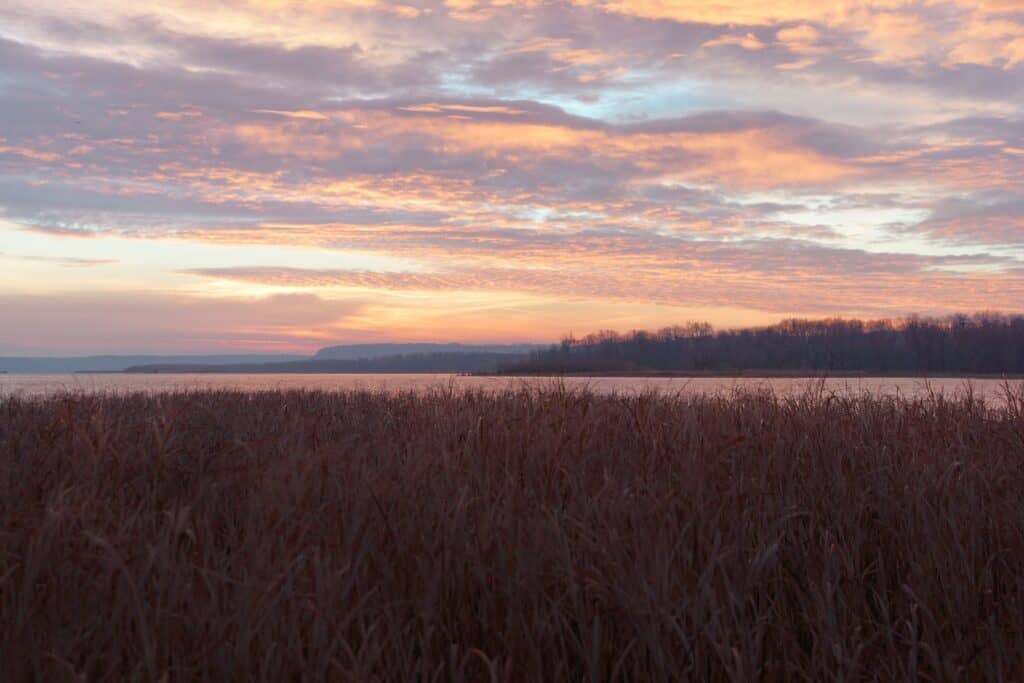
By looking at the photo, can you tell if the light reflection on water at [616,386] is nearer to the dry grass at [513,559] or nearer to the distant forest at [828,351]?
the dry grass at [513,559]

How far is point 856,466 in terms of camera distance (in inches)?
191

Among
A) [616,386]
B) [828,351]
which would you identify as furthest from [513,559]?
[828,351]

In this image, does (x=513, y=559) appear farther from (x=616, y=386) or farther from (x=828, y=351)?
(x=828, y=351)

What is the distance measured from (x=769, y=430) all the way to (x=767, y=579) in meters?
2.31

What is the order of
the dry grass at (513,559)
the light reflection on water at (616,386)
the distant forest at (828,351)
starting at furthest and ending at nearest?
the distant forest at (828,351) < the light reflection on water at (616,386) < the dry grass at (513,559)

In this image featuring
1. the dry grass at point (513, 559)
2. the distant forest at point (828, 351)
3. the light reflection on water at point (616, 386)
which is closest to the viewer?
the dry grass at point (513, 559)

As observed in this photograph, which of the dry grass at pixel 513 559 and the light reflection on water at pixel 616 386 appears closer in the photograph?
the dry grass at pixel 513 559

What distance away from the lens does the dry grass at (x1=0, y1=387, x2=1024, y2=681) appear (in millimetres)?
2707

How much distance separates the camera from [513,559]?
329 centimetres

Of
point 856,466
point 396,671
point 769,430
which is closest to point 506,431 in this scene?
point 769,430

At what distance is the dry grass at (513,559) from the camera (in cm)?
271

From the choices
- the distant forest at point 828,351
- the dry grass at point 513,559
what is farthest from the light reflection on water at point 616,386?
the distant forest at point 828,351

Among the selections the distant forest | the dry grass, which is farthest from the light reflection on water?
the distant forest

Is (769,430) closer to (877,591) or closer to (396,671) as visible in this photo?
(877,591)
